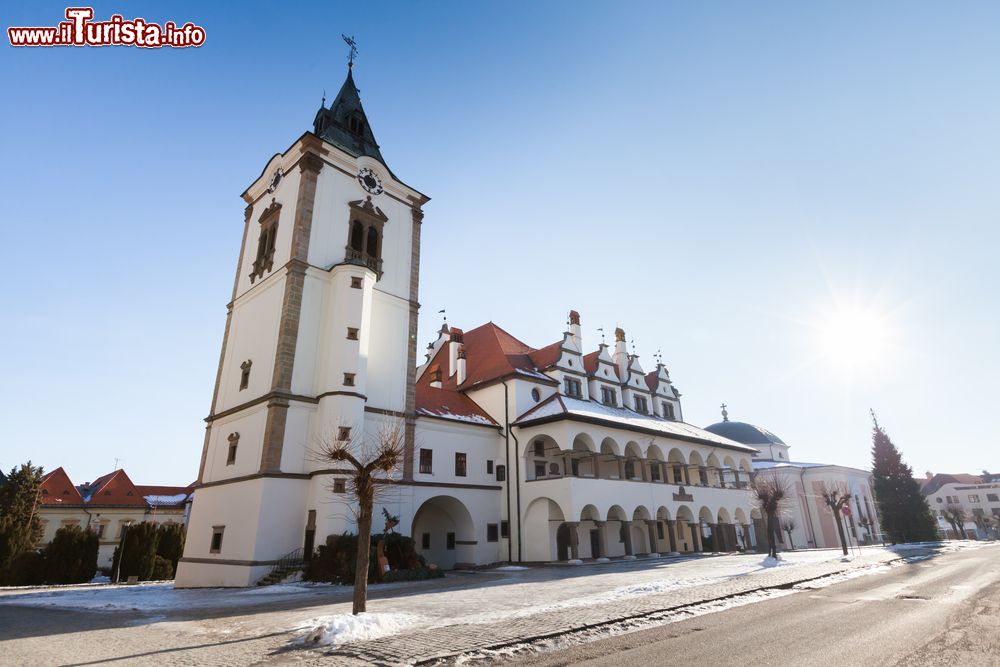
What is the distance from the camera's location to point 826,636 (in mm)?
9297

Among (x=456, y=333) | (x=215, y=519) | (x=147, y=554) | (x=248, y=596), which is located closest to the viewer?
(x=248, y=596)

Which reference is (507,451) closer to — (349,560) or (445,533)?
(445,533)

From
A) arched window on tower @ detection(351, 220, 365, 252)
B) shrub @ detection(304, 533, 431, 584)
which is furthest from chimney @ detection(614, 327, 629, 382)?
shrub @ detection(304, 533, 431, 584)

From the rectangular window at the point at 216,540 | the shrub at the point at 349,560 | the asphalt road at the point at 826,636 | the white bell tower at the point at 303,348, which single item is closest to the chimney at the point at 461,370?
the white bell tower at the point at 303,348

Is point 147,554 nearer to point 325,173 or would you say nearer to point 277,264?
point 277,264

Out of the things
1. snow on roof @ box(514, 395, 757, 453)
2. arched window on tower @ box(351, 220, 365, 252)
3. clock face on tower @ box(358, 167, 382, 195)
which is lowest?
snow on roof @ box(514, 395, 757, 453)

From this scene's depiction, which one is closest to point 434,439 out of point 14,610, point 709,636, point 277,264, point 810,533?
point 277,264

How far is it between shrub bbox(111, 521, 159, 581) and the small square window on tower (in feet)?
49.8

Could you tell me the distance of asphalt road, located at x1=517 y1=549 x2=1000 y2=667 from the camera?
7906 mm

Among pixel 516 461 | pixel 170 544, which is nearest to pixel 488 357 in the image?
pixel 516 461

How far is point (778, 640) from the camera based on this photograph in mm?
9133

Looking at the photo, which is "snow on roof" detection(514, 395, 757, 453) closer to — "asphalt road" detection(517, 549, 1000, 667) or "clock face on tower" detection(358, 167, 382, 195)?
"clock face on tower" detection(358, 167, 382, 195)

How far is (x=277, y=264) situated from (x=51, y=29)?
1715 cm

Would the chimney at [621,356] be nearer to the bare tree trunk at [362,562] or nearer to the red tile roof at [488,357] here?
the red tile roof at [488,357]
